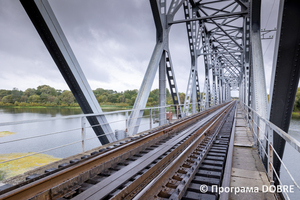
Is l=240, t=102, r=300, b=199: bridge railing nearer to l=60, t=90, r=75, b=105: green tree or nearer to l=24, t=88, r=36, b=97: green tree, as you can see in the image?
l=24, t=88, r=36, b=97: green tree

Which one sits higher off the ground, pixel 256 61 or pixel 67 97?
pixel 256 61

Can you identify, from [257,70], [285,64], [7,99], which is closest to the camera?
[285,64]

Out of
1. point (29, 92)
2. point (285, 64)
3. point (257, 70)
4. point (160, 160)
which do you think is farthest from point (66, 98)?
point (285, 64)

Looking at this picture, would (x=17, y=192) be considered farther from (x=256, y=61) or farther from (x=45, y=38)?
(x=256, y=61)

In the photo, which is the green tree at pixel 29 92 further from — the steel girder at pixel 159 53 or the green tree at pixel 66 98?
the steel girder at pixel 159 53

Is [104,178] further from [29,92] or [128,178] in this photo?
[29,92]

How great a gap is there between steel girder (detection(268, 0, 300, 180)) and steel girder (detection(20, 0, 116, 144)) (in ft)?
13.0

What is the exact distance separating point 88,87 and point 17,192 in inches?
126

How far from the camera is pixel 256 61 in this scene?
7.07 m

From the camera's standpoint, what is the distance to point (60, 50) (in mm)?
3971

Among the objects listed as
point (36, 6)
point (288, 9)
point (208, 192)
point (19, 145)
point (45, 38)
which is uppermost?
point (36, 6)

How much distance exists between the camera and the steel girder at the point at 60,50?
3.64 m

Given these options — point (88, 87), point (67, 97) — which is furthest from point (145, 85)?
point (67, 97)

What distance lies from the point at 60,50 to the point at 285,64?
483 cm
